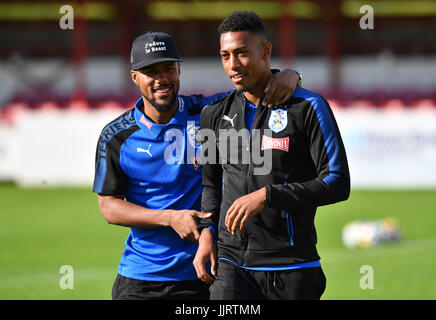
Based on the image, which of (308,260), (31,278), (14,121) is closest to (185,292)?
(308,260)

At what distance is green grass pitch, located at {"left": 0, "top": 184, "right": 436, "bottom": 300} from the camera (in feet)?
25.4

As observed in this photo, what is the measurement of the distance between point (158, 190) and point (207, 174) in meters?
0.55

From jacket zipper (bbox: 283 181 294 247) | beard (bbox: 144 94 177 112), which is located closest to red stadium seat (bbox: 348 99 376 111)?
beard (bbox: 144 94 177 112)

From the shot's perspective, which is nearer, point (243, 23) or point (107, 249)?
point (243, 23)

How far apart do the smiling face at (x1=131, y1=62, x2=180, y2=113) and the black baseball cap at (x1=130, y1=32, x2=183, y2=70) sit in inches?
1.5

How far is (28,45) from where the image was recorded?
102 ft

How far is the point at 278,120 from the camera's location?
11.6 ft

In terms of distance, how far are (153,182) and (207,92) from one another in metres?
23.6

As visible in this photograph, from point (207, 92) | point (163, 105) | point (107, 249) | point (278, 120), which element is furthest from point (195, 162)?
point (207, 92)

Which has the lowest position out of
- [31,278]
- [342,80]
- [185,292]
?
[31,278]

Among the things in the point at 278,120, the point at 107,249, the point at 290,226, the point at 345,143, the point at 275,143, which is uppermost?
the point at 278,120

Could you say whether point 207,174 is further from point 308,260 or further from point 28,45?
point 28,45

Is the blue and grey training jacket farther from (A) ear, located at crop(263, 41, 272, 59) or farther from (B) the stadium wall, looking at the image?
(B) the stadium wall

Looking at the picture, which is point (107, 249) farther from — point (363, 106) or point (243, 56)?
point (363, 106)
